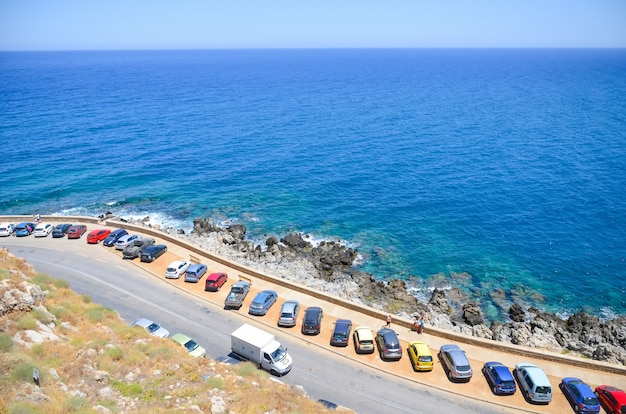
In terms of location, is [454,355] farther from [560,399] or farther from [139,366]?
[139,366]

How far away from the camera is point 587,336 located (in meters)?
36.1

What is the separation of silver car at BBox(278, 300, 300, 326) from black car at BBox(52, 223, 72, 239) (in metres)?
29.9

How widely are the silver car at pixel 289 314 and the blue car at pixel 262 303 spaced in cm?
163

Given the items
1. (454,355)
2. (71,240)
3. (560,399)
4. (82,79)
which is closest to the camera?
(560,399)

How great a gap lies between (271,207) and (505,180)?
130 ft

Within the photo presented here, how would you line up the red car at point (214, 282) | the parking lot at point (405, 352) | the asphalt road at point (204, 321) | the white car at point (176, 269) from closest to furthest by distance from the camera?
the asphalt road at point (204, 321)
the parking lot at point (405, 352)
the red car at point (214, 282)
the white car at point (176, 269)

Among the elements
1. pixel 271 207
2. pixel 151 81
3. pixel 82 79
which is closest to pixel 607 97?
pixel 271 207

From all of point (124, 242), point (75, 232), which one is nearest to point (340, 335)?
point (124, 242)

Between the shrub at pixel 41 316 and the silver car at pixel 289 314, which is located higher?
the shrub at pixel 41 316

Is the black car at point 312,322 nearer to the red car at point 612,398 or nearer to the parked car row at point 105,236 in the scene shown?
the red car at point 612,398

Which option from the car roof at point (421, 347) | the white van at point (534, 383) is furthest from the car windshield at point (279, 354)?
the white van at point (534, 383)

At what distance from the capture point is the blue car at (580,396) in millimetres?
25016

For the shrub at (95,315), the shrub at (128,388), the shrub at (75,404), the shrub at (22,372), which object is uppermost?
the shrub at (22,372)

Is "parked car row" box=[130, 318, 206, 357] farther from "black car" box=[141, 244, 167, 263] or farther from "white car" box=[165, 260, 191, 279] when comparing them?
"black car" box=[141, 244, 167, 263]
